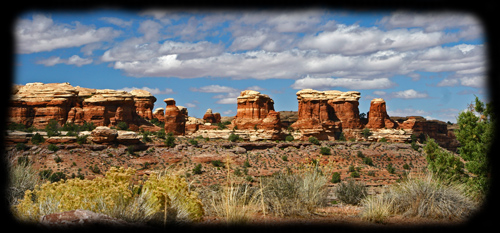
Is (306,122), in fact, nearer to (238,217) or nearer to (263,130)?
(263,130)

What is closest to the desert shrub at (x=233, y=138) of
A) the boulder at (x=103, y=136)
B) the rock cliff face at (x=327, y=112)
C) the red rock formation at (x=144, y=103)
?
the rock cliff face at (x=327, y=112)

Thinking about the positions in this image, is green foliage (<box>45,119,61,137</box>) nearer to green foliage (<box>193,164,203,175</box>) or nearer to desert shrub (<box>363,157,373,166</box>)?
green foliage (<box>193,164,203,175</box>)

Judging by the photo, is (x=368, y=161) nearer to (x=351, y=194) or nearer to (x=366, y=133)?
(x=366, y=133)

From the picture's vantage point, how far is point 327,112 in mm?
66562

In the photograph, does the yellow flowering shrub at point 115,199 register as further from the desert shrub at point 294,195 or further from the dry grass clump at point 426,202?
the dry grass clump at point 426,202

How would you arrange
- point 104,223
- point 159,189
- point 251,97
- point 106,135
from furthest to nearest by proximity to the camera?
point 251,97, point 106,135, point 159,189, point 104,223

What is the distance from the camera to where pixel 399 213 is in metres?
7.45

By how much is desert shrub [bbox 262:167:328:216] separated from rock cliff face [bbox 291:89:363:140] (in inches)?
2091

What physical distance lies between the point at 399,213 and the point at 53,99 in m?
53.7

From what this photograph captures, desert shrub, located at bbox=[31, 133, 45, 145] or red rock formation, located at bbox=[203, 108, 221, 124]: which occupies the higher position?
red rock formation, located at bbox=[203, 108, 221, 124]

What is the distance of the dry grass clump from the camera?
23.3 feet

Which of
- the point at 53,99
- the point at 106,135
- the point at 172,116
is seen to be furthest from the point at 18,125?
the point at 172,116

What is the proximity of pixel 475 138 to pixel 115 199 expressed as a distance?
10715 mm

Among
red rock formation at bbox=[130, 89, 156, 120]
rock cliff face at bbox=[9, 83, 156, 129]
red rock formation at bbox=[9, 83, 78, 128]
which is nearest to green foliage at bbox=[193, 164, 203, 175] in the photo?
rock cliff face at bbox=[9, 83, 156, 129]
